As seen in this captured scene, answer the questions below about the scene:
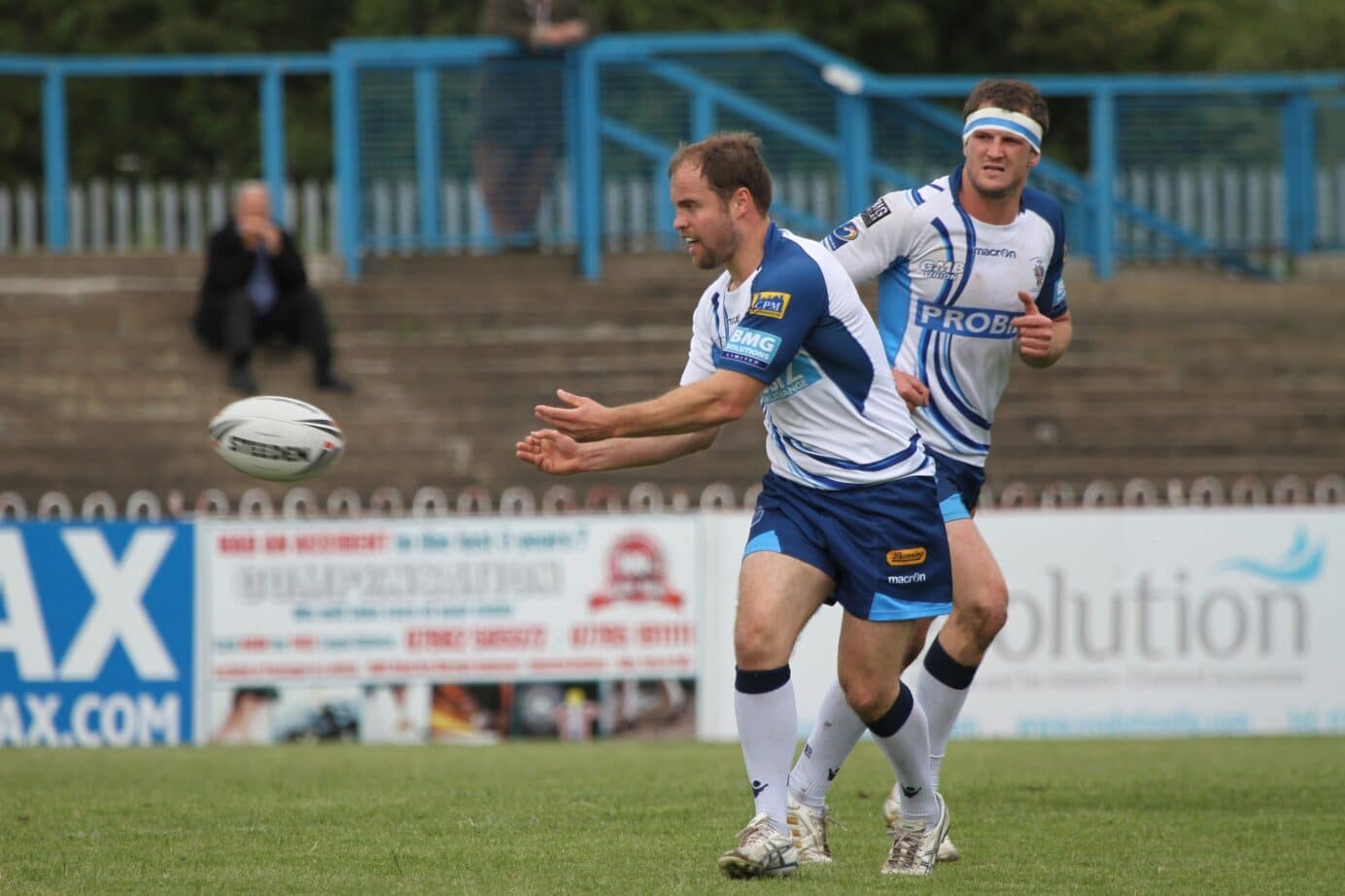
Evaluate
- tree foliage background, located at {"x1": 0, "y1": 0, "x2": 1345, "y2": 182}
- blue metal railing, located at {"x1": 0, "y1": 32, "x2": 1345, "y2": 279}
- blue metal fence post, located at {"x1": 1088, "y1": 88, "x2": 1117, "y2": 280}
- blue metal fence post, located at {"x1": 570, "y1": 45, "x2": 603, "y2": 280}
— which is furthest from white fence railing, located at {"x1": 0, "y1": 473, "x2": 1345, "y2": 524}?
tree foliage background, located at {"x1": 0, "y1": 0, "x2": 1345, "y2": 182}

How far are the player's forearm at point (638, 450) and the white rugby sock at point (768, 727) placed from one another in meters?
0.77

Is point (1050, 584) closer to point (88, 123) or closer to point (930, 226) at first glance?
point (930, 226)

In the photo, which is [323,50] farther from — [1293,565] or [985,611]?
[985,611]

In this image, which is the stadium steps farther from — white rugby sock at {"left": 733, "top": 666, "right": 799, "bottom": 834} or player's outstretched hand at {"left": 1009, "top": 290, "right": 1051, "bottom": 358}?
white rugby sock at {"left": 733, "top": 666, "right": 799, "bottom": 834}

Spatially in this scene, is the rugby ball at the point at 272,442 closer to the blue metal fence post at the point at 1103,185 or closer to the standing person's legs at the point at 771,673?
the standing person's legs at the point at 771,673

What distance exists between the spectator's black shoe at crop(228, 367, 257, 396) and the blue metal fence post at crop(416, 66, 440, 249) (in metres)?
3.65

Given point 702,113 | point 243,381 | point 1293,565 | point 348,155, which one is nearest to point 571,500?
point 243,381

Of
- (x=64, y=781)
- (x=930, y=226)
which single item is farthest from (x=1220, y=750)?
(x=64, y=781)

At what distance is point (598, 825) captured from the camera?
6.87 m

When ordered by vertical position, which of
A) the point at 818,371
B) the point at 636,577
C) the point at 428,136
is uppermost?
the point at 428,136

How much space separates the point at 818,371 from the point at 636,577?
23.3ft

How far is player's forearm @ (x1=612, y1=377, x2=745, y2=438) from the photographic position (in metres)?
5.57

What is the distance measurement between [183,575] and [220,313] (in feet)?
13.2

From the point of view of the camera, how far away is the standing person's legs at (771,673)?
5.71m
